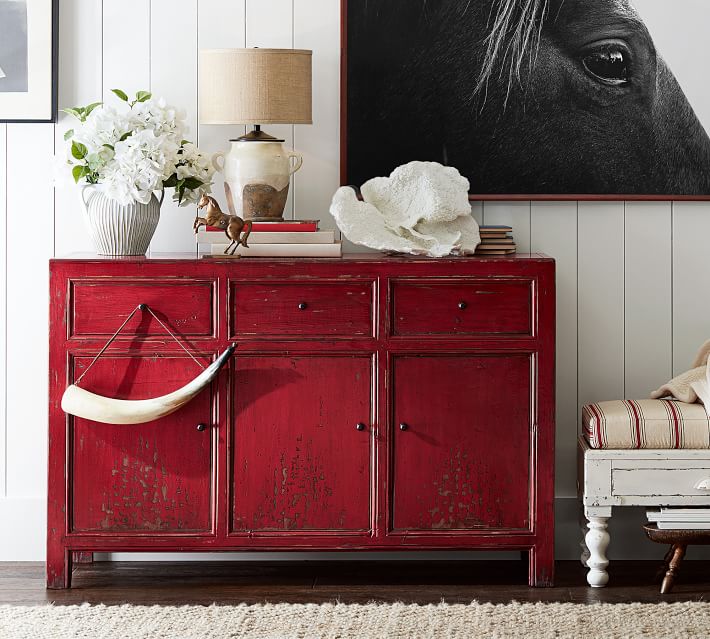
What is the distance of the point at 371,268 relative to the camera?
246cm

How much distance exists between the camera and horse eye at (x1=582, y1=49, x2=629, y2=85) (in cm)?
283

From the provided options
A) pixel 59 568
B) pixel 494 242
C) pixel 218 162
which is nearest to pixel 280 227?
pixel 218 162

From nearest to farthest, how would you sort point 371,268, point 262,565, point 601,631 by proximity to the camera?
1. point 601,631
2. point 371,268
3. point 262,565

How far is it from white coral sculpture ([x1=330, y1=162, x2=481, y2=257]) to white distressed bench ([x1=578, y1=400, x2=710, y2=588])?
0.64 metres

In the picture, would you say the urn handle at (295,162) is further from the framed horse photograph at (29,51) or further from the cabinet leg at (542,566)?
the cabinet leg at (542,566)

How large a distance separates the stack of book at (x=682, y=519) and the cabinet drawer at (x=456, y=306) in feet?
2.10

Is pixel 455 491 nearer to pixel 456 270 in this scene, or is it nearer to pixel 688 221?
pixel 456 270

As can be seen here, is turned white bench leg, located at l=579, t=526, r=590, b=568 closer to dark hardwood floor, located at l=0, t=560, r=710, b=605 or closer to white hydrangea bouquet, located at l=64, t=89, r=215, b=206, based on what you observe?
dark hardwood floor, located at l=0, t=560, r=710, b=605

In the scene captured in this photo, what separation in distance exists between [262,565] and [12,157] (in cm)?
146

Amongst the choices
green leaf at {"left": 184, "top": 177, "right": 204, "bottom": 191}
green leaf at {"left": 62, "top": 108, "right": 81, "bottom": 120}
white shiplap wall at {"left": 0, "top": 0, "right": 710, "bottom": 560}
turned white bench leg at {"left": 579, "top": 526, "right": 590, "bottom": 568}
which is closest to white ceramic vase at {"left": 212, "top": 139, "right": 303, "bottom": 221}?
green leaf at {"left": 184, "top": 177, "right": 204, "bottom": 191}

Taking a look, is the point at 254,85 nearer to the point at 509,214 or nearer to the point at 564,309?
the point at 509,214

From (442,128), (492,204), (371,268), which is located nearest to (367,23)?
(442,128)

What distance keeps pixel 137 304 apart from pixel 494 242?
1003 millimetres

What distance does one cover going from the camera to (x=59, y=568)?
8.33 ft
